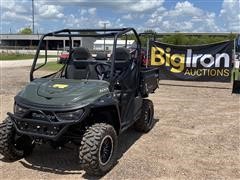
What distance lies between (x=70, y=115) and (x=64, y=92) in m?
0.47

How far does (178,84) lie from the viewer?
1585 cm

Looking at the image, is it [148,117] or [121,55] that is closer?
[121,55]

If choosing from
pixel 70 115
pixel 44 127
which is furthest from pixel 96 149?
pixel 44 127

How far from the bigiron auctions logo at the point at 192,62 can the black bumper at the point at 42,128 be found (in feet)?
35.9

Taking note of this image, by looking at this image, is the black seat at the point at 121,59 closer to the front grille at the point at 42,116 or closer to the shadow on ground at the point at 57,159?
the shadow on ground at the point at 57,159

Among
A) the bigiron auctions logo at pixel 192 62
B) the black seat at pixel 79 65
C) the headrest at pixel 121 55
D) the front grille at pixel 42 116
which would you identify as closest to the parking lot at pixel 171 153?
the front grille at pixel 42 116

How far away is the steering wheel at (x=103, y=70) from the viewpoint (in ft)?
21.2

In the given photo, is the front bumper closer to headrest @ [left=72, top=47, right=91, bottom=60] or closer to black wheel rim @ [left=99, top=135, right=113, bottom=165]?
black wheel rim @ [left=99, top=135, right=113, bottom=165]

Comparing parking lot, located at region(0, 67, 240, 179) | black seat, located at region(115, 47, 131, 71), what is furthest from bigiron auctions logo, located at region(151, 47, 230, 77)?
black seat, located at region(115, 47, 131, 71)

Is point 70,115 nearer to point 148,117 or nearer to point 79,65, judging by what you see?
Answer: point 79,65

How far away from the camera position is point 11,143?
5.85 metres

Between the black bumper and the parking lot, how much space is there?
0.59m

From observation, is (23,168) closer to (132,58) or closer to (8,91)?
(132,58)

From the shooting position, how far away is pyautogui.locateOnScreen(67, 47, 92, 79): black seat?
665 cm
